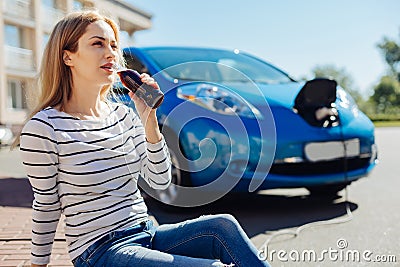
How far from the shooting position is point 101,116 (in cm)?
194

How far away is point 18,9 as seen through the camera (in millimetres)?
25484

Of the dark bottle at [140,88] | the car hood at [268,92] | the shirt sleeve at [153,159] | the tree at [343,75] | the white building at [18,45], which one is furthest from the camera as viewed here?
the tree at [343,75]

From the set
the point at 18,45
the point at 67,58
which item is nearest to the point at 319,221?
the point at 67,58

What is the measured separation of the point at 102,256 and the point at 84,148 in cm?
40

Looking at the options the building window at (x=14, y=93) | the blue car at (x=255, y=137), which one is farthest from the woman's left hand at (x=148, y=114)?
the building window at (x=14, y=93)

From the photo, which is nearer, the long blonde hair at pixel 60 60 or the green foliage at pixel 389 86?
the long blonde hair at pixel 60 60

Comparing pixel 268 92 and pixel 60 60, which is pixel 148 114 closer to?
pixel 60 60

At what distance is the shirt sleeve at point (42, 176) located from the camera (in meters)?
1.70

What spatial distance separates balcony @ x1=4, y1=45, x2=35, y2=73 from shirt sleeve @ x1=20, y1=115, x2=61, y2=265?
2441 cm

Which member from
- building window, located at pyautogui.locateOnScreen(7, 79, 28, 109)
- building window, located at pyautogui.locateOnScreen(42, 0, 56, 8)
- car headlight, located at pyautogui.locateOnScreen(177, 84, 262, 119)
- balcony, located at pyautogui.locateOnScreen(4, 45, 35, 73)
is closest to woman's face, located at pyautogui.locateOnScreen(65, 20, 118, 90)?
car headlight, located at pyautogui.locateOnScreen(177, 84, 262, 119)

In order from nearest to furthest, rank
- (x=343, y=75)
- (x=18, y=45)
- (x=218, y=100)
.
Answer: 1. (x=218, y=100)
2. (x=18, y=45)
3. (x=343, y=75)

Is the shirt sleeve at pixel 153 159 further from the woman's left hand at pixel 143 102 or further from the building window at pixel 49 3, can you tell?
the building window at pixel 49 3

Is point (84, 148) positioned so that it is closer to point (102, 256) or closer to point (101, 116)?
point (101, 116)

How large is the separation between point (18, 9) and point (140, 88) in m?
26.3
